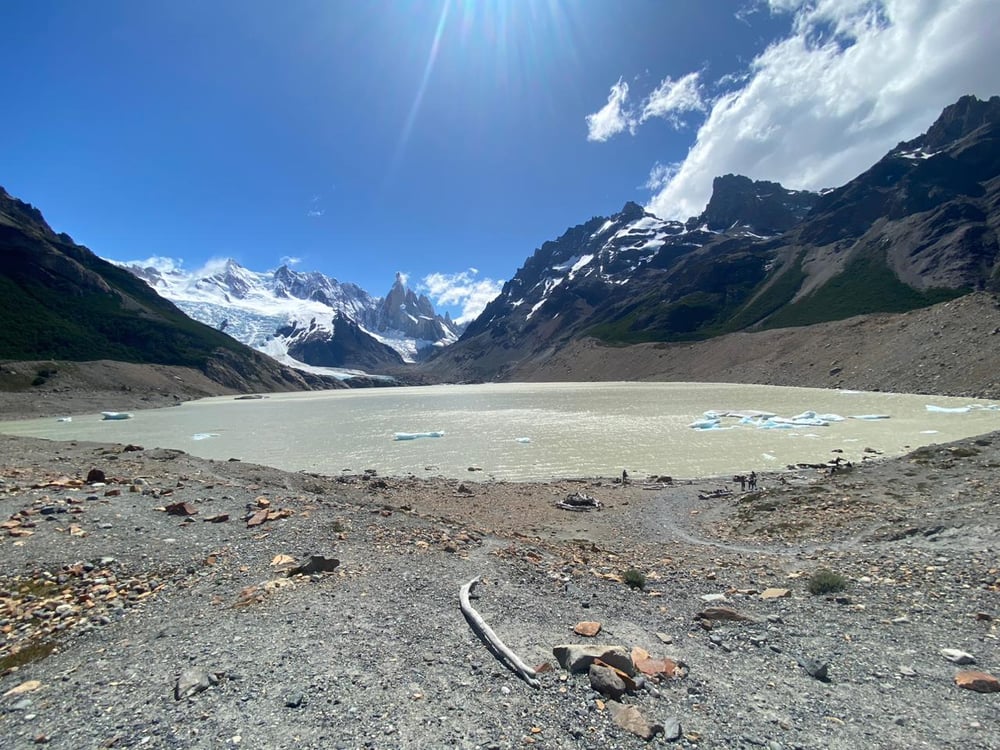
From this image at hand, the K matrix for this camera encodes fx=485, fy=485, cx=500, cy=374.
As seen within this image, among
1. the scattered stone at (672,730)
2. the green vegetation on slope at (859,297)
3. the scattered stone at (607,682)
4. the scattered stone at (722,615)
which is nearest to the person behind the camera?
the scattered stone at (672,730)

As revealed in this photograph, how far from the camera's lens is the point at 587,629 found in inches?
359

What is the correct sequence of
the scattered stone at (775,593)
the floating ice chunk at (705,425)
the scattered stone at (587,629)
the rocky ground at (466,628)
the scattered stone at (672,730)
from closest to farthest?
the scattered stone at (672,730) < the rocky ground at (466,628) < the scattered stone at (587,629) < the scattered stone at (775,593) < the floating ice chunk at (705,425)

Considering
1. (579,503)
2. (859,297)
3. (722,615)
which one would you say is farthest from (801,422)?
(859,297)

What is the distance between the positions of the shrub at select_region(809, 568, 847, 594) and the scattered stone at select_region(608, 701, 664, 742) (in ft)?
21.7

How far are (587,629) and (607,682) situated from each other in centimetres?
220

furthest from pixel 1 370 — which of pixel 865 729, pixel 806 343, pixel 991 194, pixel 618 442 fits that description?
pixel 991 194

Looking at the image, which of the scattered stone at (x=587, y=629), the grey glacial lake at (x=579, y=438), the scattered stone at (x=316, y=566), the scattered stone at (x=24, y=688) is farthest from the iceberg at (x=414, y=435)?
the scattered stone at (x=24, y=688)

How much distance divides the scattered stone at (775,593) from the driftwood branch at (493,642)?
6227 mm

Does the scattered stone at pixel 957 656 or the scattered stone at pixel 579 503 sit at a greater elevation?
the scattered stone at pixel 957 656

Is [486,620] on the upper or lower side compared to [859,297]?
lower

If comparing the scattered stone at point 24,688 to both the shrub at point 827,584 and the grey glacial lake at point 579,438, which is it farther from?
the grey glacial lake at point 579,438

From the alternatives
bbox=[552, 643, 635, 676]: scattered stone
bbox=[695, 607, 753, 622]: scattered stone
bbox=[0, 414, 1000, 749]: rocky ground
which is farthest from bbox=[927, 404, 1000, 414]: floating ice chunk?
bbox=[552, 643, 635, 676]: scattered stone

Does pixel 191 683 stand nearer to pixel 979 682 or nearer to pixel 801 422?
pixel 979 682

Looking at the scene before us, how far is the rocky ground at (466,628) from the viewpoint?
6297mm
